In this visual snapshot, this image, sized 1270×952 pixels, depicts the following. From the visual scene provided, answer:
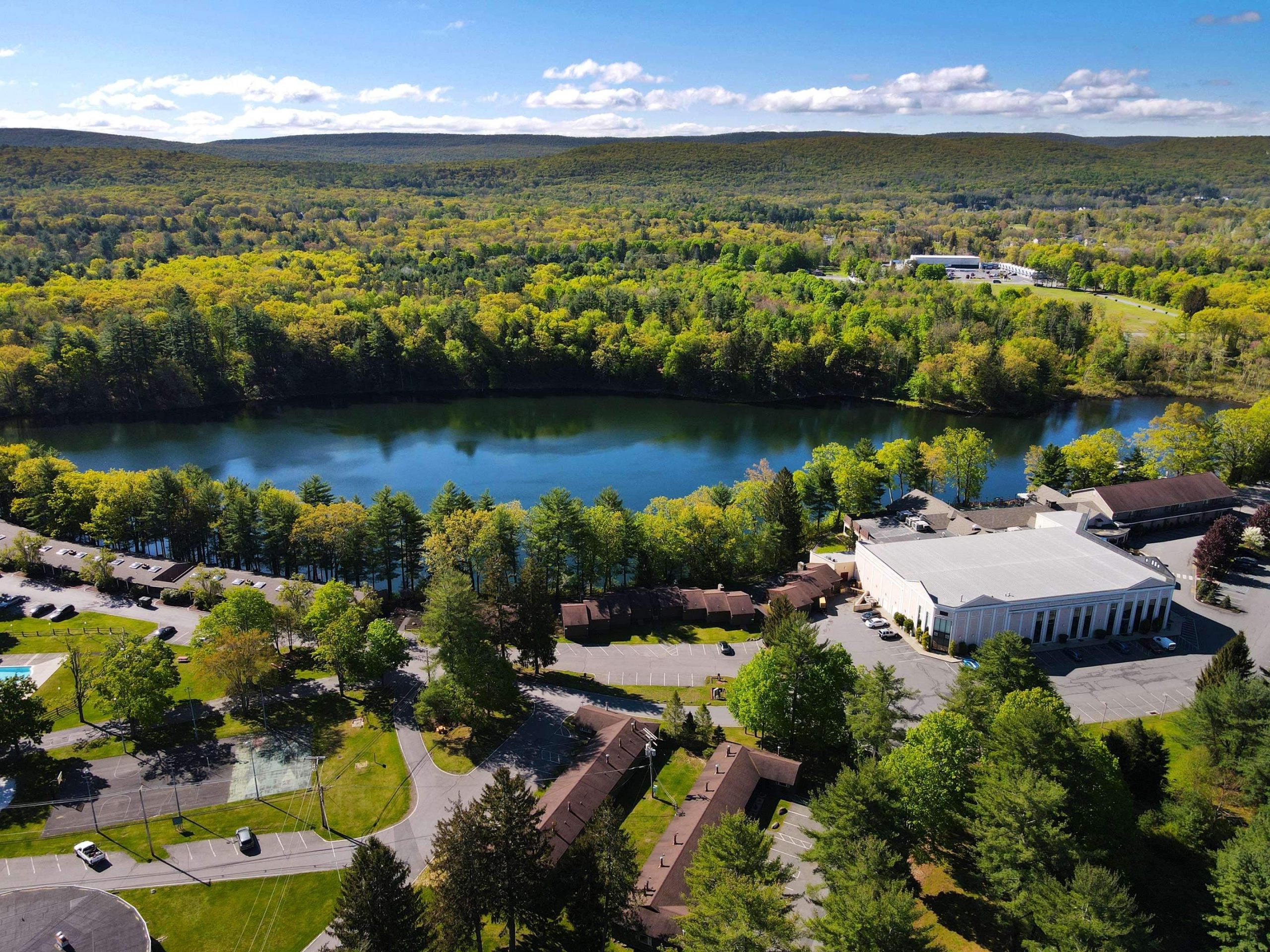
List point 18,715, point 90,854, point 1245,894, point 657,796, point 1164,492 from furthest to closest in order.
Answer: point 1164,492
point 18,715
point 657,796
point 90,854
point 1245,894

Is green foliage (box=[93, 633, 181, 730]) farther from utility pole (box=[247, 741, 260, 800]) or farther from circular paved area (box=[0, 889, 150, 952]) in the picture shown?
circular paved area (box=[0, 889, 150, 952])

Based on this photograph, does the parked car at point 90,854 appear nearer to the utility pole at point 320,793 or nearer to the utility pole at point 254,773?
the utility pole at point 254,773

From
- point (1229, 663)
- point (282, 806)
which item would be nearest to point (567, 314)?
point (282, 806)

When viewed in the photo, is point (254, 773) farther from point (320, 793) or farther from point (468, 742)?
point (468, 742)

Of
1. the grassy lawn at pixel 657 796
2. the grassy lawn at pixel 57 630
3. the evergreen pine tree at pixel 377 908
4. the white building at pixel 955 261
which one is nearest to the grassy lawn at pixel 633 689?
the grassy lawn at pixel 657 796

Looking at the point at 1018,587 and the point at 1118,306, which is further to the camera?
the point at 1118,306
